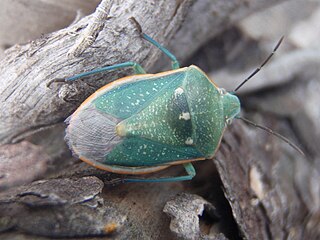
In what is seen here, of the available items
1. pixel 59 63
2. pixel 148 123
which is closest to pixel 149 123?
pixel 148 123

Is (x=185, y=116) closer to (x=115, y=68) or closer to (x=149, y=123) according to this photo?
(x=149, y=123)

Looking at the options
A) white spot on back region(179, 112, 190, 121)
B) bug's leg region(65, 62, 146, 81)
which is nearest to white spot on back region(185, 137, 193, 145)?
white spot on back region(179, 112, 190, 121)

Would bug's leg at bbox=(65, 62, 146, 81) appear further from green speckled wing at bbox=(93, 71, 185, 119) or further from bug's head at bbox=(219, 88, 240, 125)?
bug's head at bbox=(219, 88, 240, 125)

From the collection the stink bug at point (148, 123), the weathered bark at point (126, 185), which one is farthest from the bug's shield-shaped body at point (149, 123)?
the weathered bark at point (126, 185)

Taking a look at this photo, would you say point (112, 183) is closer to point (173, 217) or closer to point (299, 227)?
point (173, 217)

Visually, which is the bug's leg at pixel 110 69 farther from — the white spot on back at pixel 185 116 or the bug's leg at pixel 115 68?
the white spot on back at pixel 185 116

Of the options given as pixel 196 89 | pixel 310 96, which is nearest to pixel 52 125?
pixel 196 89
